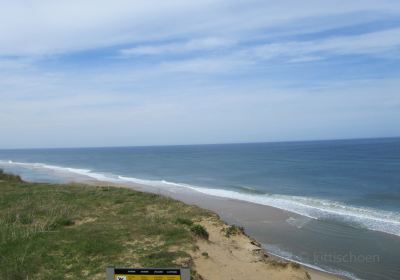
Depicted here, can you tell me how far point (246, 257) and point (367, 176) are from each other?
39434mm

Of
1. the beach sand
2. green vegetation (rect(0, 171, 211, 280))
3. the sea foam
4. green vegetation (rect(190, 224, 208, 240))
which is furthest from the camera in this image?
the sea foam

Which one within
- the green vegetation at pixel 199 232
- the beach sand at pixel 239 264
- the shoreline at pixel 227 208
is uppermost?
the green vegetation at pixel 199 232

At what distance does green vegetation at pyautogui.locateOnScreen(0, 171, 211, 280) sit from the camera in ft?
36.1

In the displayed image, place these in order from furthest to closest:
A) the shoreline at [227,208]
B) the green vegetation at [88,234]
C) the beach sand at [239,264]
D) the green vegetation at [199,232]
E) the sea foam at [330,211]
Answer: the sea foam at [330,211] → the shoreline at [227,208] → the green vegetation at [199,232] → the beach sand at [239,264] → the green vegetation at [88,234]

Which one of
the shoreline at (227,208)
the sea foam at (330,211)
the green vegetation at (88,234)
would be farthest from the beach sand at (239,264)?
the sea foam at (330,211)

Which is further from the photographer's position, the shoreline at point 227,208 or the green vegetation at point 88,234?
the shoreline at point 227,208

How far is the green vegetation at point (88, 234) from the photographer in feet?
36.1

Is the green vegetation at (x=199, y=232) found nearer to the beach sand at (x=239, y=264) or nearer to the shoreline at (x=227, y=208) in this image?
the beach sand at (x=239, y=264)

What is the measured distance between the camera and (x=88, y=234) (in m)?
13.5

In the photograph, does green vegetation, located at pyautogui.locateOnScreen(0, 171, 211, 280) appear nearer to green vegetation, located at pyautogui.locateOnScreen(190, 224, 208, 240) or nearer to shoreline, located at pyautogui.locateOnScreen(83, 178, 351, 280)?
green vegetation, located at pyautogui.locateOnScreen(190, 224, 208, 240)

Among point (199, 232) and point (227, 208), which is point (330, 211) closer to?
point (227, 208)

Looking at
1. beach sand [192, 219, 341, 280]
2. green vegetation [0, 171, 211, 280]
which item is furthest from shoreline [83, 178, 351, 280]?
green vegetation [0, 171, 211, 280]

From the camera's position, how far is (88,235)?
43.9 ft

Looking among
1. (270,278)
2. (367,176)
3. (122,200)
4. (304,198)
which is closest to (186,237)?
(270,278)
